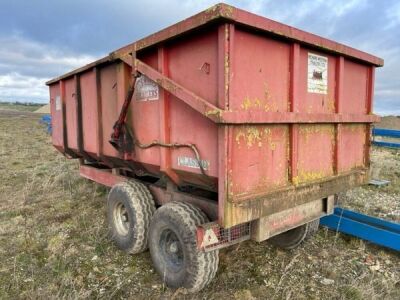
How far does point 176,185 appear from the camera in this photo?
3.45 meters

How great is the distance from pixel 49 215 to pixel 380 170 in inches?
289

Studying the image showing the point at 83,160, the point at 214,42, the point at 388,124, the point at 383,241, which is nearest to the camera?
the point at 214,42

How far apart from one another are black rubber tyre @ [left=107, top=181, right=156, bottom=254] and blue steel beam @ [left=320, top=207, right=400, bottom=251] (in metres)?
2.33

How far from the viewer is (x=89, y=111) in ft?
15.4

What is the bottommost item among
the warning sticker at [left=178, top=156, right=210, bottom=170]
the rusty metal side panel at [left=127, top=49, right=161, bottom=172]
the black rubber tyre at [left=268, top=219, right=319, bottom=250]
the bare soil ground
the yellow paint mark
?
the bare soil ground

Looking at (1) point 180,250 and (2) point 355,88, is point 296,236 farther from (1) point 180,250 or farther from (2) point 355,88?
(2) point 355,88

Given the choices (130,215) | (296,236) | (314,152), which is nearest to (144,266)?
(130,215)

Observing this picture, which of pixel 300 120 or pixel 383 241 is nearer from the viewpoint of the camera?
pixel 300 120

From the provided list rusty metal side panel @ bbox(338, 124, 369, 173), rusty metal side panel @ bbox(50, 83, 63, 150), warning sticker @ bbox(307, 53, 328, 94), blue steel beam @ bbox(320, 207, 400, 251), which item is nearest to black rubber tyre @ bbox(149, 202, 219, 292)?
warning sticker @ bbox(307, 53, 328, 94)

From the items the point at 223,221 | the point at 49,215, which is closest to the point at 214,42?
the point at 223,221

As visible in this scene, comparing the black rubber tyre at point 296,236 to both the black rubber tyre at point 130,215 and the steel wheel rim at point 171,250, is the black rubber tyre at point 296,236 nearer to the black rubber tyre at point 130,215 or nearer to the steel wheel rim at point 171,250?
the steel wheel rim at point 171,250

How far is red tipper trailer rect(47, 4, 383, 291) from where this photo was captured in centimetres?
254

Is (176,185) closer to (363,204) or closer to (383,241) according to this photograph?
(383,241)

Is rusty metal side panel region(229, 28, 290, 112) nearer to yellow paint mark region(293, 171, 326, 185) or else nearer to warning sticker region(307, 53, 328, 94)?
warning sticker region(307, 53, 328, 94)
